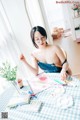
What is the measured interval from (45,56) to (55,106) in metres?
0.79

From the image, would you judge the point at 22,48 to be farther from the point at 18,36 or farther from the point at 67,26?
the point at 67,26

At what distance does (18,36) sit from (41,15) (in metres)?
1.93

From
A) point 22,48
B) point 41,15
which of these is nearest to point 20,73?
point 22,48

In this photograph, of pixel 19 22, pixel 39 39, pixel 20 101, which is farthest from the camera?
pixel 19 22

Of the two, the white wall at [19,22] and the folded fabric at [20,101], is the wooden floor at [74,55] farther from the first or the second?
the folded fabric at [20,101]

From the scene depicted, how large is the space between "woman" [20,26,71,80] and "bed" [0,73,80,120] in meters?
0.34

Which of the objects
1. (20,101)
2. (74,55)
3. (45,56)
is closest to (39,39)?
(45,56)

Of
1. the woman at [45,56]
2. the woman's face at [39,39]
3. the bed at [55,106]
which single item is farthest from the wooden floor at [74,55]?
the bed at [55,106]

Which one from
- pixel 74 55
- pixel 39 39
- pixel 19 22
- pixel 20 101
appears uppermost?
pixel 19 22

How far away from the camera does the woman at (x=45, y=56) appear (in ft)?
5.46

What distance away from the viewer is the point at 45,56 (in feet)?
5.97

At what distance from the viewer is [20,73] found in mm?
2410

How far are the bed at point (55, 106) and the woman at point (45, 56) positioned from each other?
0.34 m

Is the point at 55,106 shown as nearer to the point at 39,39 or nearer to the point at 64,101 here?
the point at 64,101
